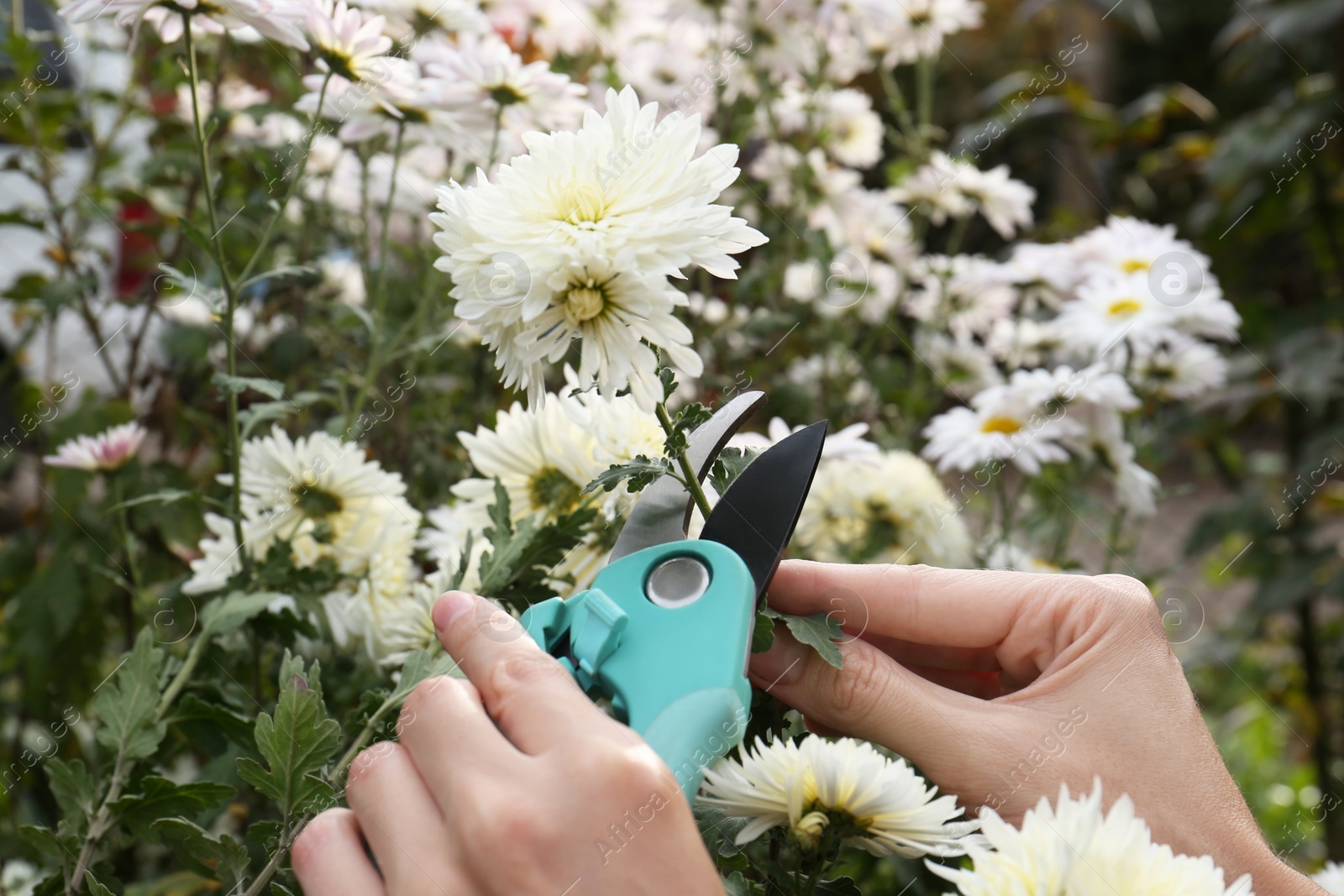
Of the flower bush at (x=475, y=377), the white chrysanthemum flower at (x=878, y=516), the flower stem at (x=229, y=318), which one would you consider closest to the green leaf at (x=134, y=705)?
the flower bush at (x=475, y=377)

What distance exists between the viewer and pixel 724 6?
5.04ft

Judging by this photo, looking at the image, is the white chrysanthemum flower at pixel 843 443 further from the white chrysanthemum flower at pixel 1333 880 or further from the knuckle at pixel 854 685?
the white chrysanthemum flower at pixel 1333 880

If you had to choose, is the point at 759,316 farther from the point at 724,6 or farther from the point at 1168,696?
the point at 1168,696

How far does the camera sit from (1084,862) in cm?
46

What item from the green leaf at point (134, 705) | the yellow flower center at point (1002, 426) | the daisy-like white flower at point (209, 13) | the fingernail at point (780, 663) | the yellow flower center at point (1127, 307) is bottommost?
the yellow flower center at point (1002, 426)

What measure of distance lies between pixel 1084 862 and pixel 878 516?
28.9 inches

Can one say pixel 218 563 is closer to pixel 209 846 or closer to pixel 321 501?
pixel 321 501

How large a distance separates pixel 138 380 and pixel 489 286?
1.11 meters

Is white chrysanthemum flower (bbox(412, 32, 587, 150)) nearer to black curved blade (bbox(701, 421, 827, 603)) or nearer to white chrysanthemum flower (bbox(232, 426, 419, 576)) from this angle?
white chrysanthemum flower (bbox(232, 426, 419, 576))

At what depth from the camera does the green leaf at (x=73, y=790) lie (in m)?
0.71

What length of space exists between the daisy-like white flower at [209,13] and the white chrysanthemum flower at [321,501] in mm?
349

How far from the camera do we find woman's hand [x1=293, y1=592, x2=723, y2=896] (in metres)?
0.47

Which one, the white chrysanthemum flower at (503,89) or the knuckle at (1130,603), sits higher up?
the white chrysanthemum flower at (503,89)

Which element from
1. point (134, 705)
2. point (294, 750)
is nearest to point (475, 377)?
point (134, 705)
